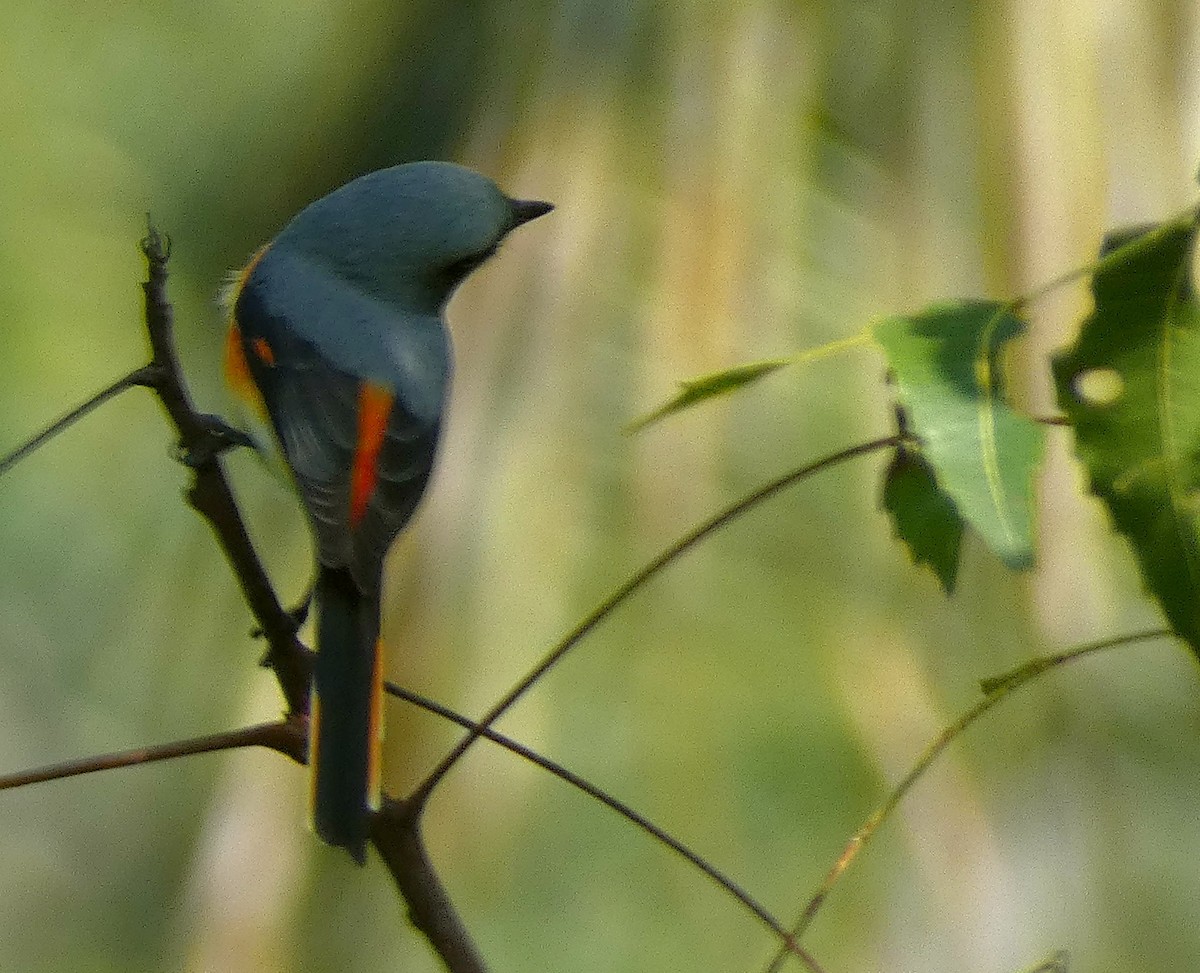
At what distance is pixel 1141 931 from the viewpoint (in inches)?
136

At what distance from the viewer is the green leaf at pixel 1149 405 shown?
1.00 metres

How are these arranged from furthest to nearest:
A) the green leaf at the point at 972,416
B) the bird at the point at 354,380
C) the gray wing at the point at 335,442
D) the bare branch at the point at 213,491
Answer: the gray wing at the point at 335,442 < the bird at the point at 354,380 < the bare branch at the point at 213,491 < the green leaf at the point at 972,416

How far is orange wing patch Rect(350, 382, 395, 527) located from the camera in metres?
1.37


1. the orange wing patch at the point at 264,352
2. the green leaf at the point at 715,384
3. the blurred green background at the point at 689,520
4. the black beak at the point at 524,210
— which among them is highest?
the green leaf at the point at 715,384

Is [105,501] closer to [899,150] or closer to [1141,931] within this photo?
[899,150]

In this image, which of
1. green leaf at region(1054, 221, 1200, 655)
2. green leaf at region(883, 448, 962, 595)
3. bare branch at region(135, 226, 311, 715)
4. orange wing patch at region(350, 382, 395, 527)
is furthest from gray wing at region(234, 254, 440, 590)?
green leaf at region(1054, 221, 1200, 655)

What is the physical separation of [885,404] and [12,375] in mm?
2197

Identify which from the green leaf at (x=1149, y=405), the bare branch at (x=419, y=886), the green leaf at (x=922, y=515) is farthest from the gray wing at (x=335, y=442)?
the green leaf at (x=1149, y=405)

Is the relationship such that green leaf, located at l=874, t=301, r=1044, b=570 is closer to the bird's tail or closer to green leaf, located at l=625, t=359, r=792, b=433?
green leaf, located at l=625, t=359, r=792, b=433

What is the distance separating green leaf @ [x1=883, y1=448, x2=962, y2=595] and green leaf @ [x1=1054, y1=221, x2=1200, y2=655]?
0.16 m

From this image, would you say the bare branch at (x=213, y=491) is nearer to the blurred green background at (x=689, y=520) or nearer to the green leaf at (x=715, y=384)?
the green leaf at (x=715, y=384)

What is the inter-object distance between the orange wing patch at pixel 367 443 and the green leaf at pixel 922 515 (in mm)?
462

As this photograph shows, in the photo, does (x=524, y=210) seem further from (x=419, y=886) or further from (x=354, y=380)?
(x=419, y=886)

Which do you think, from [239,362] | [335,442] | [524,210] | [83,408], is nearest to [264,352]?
[239,362]
